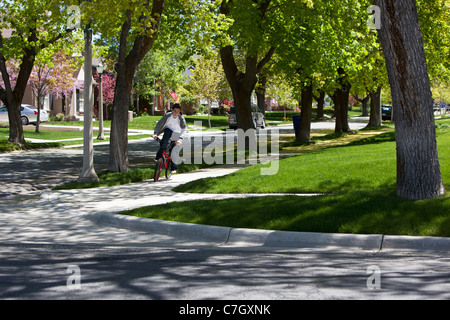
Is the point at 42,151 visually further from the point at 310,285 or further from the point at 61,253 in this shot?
the point at 310,285

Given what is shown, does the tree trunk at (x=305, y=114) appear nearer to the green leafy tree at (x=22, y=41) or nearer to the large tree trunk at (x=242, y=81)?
the large tree trunk at (x=242, y=81)

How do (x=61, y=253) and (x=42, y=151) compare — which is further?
(x=42, y=151)

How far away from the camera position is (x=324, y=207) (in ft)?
29.3

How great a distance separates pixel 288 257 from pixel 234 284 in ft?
5.20

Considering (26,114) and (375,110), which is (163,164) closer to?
(375,110)

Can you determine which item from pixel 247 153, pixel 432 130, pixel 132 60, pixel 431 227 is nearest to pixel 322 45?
pixel 247 153

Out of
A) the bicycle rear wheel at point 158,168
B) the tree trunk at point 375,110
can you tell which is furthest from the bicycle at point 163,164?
the tree trunk at point 375,110

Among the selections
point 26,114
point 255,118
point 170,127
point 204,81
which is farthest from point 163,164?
point 204,81

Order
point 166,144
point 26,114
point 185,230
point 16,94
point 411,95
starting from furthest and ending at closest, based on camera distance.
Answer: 1. point 26,114
2. point 16,94
3. point 166,144
4. point 411,95
5. point 185,230

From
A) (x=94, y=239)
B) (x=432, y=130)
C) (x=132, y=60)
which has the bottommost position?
(x=94, y=239)

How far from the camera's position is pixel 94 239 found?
8492 mm

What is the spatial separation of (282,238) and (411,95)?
308 centimetres

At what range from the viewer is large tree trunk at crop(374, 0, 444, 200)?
8836 millimetres

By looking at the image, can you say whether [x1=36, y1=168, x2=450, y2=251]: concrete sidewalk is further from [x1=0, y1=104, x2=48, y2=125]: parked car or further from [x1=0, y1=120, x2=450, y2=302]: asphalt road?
[x1=0, y1=104, x2=48, y2=125]: parked car
